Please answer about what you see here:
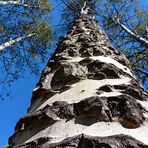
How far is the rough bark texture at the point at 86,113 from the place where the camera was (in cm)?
103

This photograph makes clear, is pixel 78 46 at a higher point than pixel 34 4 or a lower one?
lower

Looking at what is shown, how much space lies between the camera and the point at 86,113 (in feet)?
3.94

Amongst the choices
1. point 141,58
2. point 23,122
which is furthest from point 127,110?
point 141,58

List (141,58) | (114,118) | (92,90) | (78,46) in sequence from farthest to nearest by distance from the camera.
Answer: (141,58) < (78,46) < (92,90) < (114,118)

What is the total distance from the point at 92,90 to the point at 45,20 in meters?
9.79

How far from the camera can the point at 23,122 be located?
136 centimetres

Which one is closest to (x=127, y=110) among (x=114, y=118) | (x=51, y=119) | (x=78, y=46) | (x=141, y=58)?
(x=114, y=118)

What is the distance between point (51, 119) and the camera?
48.8 inches

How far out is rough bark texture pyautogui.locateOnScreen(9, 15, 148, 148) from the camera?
40.5 inches

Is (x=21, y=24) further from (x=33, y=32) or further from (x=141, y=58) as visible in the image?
(x=141, y=58)

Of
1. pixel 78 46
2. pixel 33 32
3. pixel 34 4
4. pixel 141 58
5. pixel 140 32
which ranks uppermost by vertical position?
pixel 34 4

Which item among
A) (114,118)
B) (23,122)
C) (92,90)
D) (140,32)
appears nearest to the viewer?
(114,118)

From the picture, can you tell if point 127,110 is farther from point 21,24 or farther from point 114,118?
point 21,24

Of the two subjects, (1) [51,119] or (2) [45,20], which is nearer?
(1) [51,119]
